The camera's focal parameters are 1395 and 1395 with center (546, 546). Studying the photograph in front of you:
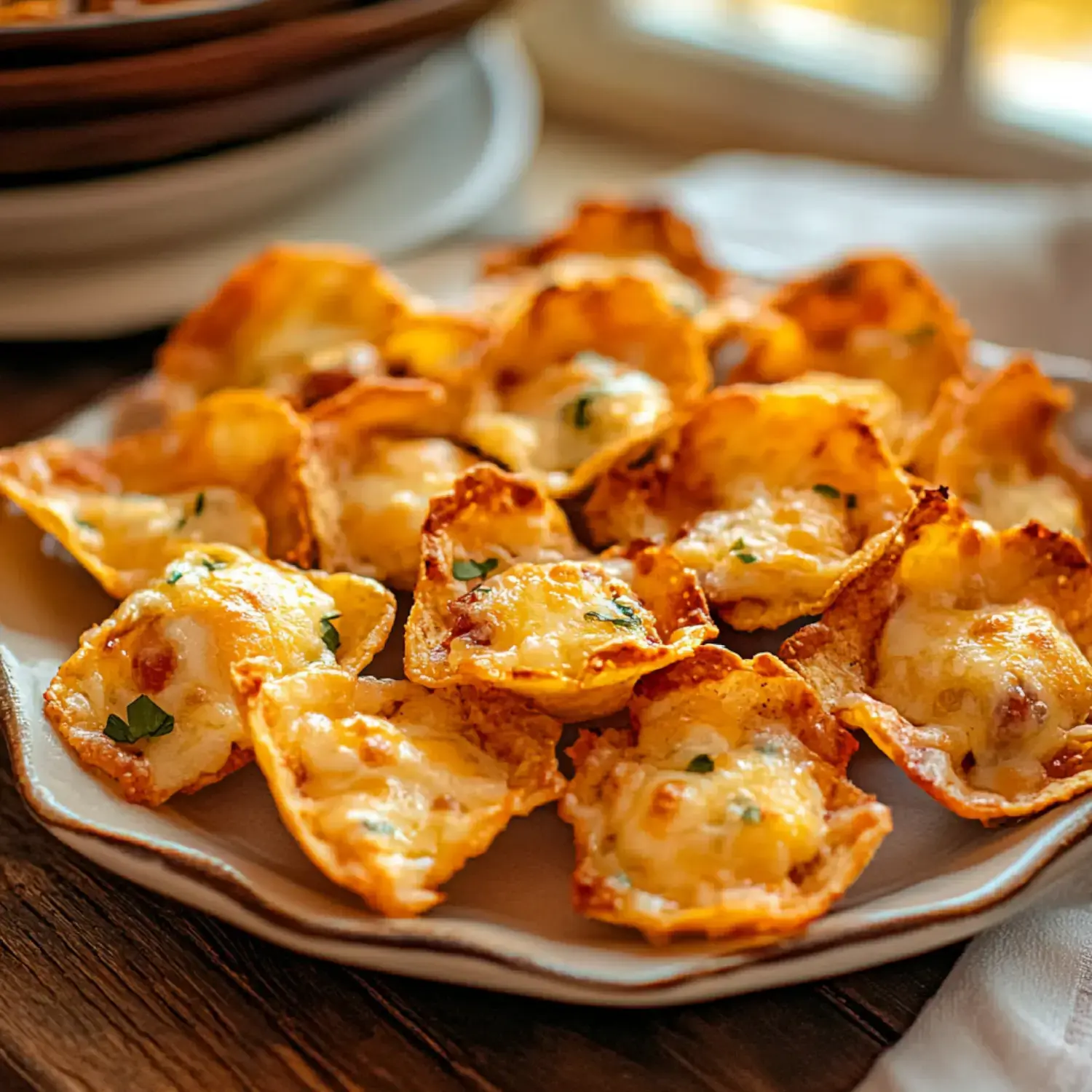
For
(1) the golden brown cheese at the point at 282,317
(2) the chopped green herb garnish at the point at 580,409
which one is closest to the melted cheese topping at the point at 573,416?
(2) the chopped green herb garnish at the point at 580,409

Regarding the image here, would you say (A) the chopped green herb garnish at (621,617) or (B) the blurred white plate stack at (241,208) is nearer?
(A) the chopped green herb garnish at (621,617)

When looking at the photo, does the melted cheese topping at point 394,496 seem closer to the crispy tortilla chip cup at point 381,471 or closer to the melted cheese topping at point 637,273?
the crispy tortilla chip cup at point 381,471

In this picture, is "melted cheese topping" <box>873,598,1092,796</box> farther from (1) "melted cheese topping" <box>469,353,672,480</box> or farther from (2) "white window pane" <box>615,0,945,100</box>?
(2) "white window pane" <box>615,0,945,100</box>

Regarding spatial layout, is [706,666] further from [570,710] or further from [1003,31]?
[1003,31]

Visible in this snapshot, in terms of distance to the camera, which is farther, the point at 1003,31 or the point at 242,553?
the point at 1003,31

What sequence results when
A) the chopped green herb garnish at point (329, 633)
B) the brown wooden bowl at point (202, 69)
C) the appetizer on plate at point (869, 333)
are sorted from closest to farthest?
1. the chopped green herb garnish at point (329, 633)
2. the appetizer on plate at point (869, 333)
3. the brown wooden bowl at point (202, 69)

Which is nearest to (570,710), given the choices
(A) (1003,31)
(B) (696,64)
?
(A) (1003,31)

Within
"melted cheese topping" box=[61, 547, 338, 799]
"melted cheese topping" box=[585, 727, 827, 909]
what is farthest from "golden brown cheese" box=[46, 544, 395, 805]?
"melted cheese topping" box=[585, 727, 827, 909]

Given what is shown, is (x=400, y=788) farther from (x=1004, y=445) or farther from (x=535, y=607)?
(x=1004, y=445)
